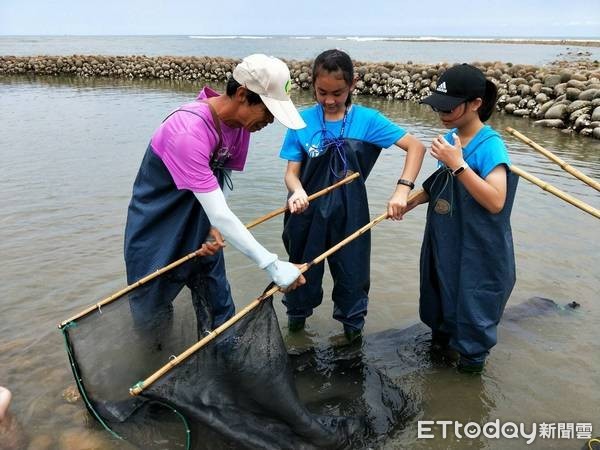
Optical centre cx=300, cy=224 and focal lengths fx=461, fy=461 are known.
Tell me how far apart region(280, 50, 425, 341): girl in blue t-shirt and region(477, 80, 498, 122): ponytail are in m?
0.44

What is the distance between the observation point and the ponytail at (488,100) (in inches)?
113

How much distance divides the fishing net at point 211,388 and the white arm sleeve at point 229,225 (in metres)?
0.24

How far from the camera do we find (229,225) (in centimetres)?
243

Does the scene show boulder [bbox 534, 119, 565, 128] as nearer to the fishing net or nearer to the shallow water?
the shallow water

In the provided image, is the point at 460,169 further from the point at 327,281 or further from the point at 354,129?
the point at 327,281

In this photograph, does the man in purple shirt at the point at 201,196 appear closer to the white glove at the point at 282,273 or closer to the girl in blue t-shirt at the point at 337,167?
the white glove at the point at 282,273

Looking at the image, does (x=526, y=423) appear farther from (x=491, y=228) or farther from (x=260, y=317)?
(x=260, y=317)

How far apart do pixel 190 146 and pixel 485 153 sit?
1.76m

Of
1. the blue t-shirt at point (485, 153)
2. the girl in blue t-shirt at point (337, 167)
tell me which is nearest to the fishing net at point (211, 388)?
the girl in blue t-shirt at point (337, 167)

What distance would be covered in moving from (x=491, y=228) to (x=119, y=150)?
10.2 meters

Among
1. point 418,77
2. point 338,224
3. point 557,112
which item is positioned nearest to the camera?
point 338,224

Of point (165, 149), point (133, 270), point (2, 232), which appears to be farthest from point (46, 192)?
point (165, 149)

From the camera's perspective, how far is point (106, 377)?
274 centimetres

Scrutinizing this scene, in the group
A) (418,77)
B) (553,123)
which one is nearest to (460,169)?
(553,123)
